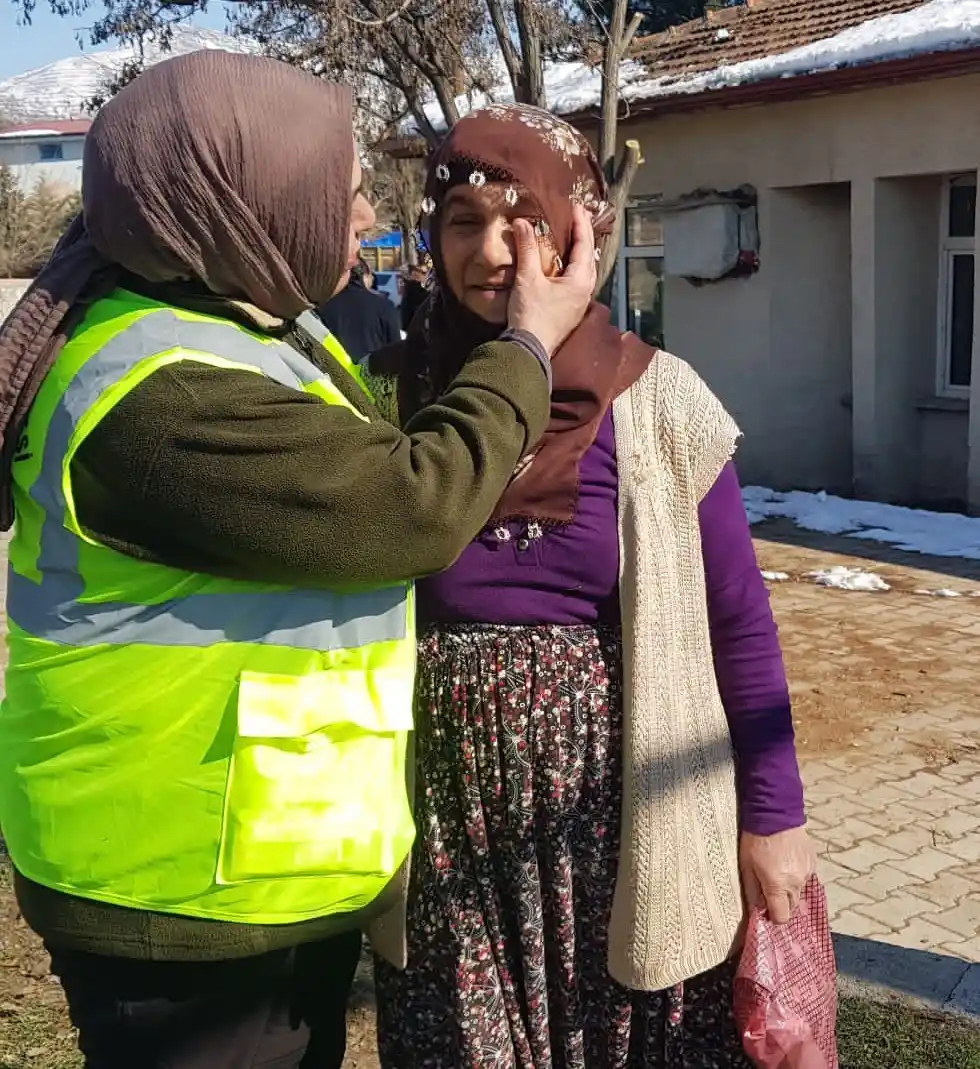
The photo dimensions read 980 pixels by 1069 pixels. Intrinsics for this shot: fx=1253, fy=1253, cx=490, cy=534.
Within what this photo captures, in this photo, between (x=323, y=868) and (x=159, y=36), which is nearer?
(x=323, y=868)

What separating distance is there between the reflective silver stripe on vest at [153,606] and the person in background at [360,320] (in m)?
5.60

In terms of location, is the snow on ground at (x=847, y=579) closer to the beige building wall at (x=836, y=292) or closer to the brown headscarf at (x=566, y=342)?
the beige building wall at (x=836, y=292)

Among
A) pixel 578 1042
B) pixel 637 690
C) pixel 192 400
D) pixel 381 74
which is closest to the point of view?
pixel 192 400

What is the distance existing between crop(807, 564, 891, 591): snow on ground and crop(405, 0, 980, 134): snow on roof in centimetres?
338

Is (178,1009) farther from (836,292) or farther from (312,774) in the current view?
(836,292)

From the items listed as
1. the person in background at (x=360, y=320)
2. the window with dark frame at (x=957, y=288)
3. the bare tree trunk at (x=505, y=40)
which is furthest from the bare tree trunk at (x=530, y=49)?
the window with dark frame at (x=957, y=288)

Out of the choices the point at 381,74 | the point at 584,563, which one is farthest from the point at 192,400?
the point at 381,74

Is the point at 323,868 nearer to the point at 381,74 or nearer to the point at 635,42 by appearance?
the point at 381,74

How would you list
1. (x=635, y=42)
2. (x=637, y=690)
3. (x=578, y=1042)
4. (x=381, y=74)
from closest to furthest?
(x=637, y=690)
(x=578, y=1042)
(x=381, y=74)
(x=635, y=42)

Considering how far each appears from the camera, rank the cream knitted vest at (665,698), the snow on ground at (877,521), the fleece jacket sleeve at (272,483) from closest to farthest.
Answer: the fleece jacket sleeve at (272,483), the cream knitted vest at (665,698), the snow on ground at (877,521)

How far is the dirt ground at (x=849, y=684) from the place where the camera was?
3131 mm

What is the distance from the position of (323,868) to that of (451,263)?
96 cm

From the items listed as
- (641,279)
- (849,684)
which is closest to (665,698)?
(849,684)

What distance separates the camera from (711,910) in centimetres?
190
